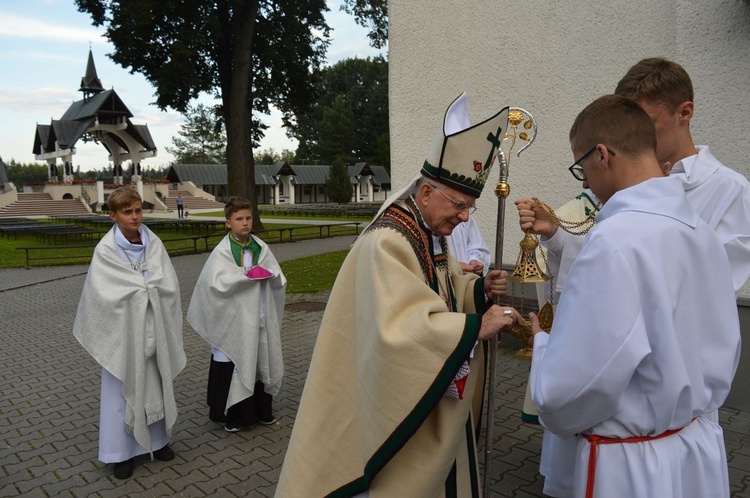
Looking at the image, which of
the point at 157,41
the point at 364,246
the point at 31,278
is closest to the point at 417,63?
the point at 364,246

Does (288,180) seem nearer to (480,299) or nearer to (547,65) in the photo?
(547,65)

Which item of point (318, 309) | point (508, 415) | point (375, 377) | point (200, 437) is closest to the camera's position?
point (375, 377)

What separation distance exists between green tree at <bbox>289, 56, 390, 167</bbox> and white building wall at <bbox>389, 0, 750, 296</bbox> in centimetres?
5926

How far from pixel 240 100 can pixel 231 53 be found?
8.77ft

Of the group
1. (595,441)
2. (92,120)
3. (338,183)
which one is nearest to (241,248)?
(595,441)

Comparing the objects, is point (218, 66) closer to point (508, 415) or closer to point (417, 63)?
point (417, 63)

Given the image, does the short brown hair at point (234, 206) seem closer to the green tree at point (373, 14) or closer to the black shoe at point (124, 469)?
the black shoe at point (124, 469)

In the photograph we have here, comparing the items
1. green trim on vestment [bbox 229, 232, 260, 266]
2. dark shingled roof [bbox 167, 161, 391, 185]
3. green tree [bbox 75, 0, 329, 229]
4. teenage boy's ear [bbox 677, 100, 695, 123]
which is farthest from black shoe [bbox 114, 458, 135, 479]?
dark shingled roof [bbox 167, 161, 391, 185]

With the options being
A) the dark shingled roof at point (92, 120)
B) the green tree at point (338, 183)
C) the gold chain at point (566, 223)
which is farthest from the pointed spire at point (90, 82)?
the gold chain at point (566, 223)

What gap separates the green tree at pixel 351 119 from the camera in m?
72.4

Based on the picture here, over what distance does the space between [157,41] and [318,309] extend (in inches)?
594

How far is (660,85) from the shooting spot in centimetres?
268

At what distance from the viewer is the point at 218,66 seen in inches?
898

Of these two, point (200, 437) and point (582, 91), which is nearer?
point (200, 437)
